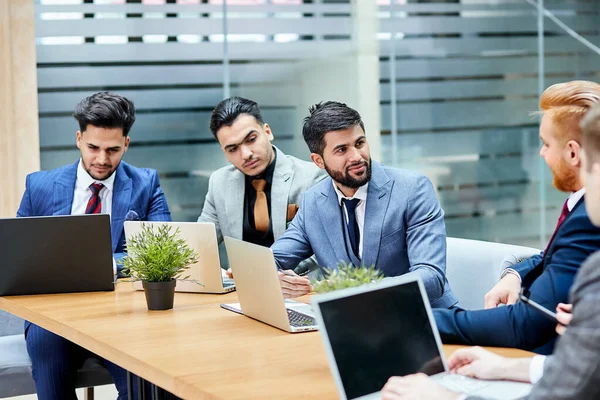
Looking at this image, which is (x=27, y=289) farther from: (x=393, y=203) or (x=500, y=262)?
(x=500, y=262)

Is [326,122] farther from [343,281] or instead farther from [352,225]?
[343,281]

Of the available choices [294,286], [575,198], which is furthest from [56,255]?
[575,198]

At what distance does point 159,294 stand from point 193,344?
511 mm

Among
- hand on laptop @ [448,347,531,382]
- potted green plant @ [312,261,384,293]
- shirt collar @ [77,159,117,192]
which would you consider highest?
shirt collar @ [77,159,117,192]

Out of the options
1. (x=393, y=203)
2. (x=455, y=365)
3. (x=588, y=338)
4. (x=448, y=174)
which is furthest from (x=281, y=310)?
(x=448, y=174)

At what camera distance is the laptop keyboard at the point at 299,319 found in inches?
95.1

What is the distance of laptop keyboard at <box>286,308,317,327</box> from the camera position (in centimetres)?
242

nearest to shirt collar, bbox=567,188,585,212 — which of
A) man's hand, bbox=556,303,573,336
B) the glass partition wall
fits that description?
man's hand, bbox=556,303,573,336

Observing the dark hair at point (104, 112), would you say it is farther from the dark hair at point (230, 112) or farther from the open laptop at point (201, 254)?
the open laptop at point (201, 254)

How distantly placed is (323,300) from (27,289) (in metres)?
1.79

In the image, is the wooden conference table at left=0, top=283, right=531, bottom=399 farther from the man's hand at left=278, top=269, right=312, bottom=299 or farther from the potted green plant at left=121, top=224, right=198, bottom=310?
the man's hand at left=278, top=269, right=312, bottom=299

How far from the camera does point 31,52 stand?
17.1 feet

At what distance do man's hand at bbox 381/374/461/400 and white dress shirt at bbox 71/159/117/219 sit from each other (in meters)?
2.21

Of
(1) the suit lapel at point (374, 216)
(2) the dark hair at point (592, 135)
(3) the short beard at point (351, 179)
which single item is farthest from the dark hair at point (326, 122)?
(2) the dark hair at point (592, 135)
